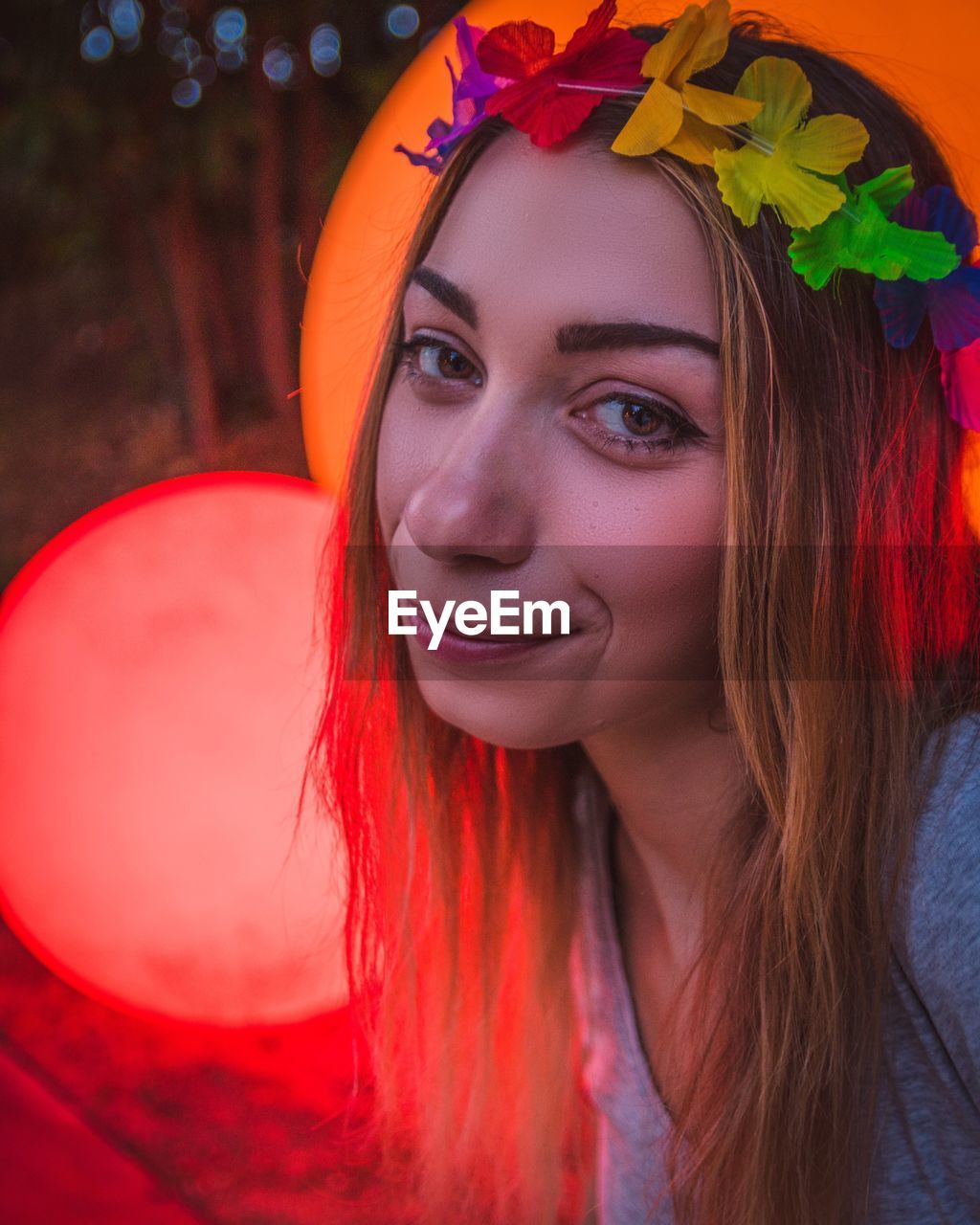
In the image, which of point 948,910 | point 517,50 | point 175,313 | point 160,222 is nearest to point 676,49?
point 517,50

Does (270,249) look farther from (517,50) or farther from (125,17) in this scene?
(517,50)

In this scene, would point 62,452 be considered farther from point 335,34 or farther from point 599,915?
point 599,915

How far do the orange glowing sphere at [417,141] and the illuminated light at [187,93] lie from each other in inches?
34.0

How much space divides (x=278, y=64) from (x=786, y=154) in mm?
1340

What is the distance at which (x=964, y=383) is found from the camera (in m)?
0.77

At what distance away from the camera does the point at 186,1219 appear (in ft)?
3.94

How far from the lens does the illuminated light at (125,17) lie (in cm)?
170

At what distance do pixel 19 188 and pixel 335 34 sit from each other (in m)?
0.80

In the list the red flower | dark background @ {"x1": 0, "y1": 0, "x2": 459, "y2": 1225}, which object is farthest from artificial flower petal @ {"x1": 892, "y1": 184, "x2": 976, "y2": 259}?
dark background @ {"x1": 0, "y1": 0, "x2": 459, "y2": 1225}

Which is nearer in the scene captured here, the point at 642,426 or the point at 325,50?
the point at 642,426

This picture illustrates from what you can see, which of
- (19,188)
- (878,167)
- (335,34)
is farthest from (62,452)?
(878,167)

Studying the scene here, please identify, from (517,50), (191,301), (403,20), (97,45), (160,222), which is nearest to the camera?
(517,50)

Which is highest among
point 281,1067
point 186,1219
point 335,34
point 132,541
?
point 335,34

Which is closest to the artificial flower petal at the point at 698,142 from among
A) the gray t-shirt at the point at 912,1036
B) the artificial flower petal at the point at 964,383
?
the artificial flower petal at the point at 964,383
